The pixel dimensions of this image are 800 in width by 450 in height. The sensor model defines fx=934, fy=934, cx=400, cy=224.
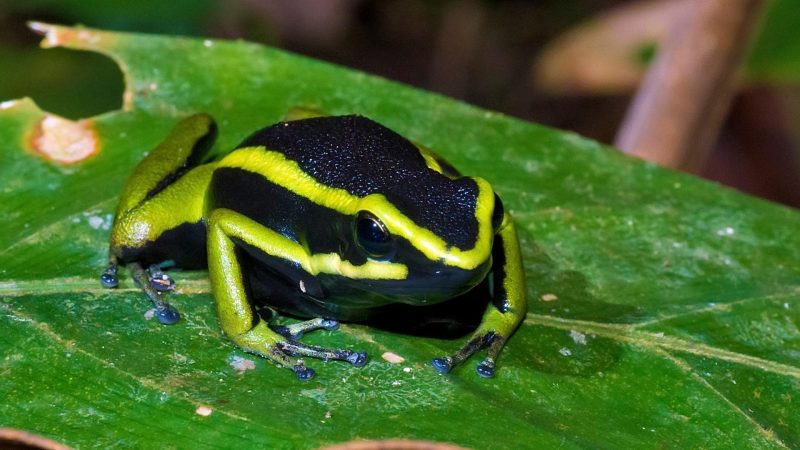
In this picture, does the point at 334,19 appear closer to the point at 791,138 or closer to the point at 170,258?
the point at 791,138

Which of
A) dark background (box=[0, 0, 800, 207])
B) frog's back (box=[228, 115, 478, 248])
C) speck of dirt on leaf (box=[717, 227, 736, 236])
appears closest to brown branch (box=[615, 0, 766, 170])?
speck of dirt on leaf (box=[717, 227, 736, 236])

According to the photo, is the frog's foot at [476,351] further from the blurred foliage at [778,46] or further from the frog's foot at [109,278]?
the blurred foliage at [778,46]

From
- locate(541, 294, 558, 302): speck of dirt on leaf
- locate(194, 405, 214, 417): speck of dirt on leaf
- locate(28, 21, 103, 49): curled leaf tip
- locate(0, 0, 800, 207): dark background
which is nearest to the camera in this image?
locate(194, 405, 214, 417): speck of dirt on leaf

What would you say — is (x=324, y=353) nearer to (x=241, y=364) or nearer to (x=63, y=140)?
(x=241, y=364)

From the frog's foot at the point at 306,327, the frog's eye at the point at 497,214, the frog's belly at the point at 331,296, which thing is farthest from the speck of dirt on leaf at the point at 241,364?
the frog's eye at the point at 497,214

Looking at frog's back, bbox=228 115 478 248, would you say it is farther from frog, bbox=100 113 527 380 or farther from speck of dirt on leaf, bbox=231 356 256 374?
speck of dirt on leaf, bbox=231 356 256 374
